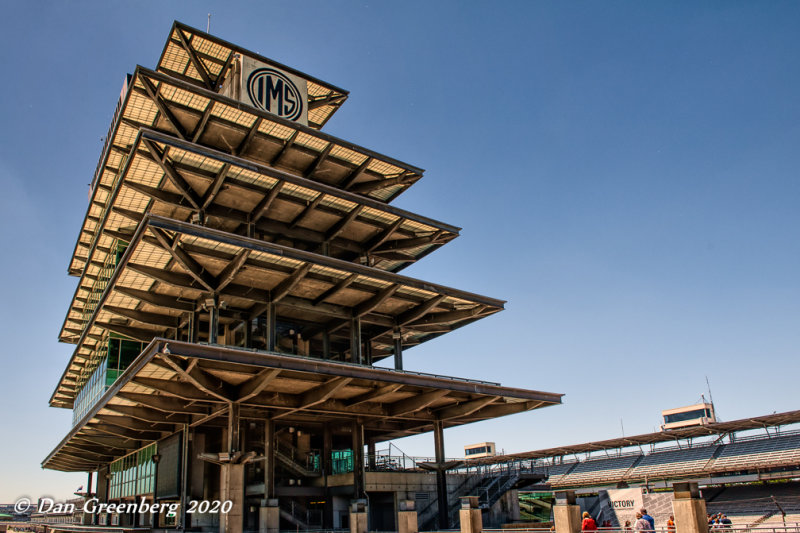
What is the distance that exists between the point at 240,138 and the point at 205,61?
651 cm

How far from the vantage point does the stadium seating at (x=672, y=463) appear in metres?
51.4

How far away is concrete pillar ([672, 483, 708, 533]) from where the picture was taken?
1477 centimetres

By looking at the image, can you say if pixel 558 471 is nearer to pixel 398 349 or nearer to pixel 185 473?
pixel 398 349

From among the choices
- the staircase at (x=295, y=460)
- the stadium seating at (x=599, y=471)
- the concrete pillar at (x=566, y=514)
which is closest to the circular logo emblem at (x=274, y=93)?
the staircase at (x=295, y=460)

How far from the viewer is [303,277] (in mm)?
32375

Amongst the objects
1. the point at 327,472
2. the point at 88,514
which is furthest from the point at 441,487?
the point at 88,514

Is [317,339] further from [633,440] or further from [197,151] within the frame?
A: [633,440]

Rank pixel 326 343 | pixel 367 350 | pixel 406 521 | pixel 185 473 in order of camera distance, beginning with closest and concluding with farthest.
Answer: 1. pixel 406 521
2. pixel 185 473
3. pixel 326 343
4. pixel 367 350

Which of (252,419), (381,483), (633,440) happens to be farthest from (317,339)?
(633,440)

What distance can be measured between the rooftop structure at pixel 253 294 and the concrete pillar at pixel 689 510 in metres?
16.2

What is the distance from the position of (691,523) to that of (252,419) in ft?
88.8

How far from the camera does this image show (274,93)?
37.1 meters

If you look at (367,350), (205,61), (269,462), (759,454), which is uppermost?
(205,61)

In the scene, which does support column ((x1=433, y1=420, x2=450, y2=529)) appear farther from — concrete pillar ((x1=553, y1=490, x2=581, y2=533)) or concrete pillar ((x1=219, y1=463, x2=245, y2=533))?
concrete pillar ((x1=553, y1=490, x2=581, y2=533))
